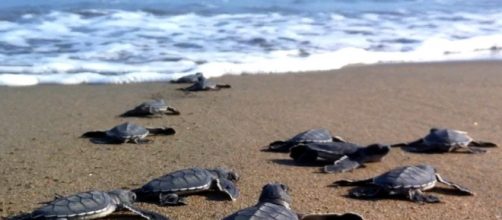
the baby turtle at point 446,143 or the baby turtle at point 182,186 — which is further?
the baby turtle at point 446,143

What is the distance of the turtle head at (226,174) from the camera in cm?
415

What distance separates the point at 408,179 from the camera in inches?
156

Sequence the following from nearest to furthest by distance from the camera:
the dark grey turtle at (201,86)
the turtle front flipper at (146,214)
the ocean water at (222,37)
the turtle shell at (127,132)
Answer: the turtle front flipper at (146,214), the turtle shell at (127,132), the dark grey turtle at (201,86), the ocean water at (222,37)

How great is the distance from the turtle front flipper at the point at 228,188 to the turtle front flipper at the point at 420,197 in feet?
2.98

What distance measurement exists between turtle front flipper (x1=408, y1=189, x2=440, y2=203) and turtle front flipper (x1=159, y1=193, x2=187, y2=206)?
117cm

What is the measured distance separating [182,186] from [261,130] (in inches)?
75.1

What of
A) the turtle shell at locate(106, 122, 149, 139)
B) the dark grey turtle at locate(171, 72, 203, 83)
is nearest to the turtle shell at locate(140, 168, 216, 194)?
the turtle shell at locate(106, 122, 149, 139)

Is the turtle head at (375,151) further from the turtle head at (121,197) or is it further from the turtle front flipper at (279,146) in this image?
the turtle head at (121,197)

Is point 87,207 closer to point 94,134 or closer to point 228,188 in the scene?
point 228,188

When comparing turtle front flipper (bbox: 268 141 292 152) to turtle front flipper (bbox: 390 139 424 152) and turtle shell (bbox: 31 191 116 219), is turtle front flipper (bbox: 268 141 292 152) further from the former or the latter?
turtle shell (bbox: 31 191 116 219)

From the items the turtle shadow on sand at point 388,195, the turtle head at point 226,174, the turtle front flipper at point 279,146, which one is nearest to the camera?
the turtle shadow on sand at point 388,195

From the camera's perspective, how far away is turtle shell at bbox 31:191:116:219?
3357 millimetres

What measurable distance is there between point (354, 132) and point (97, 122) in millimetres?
2073

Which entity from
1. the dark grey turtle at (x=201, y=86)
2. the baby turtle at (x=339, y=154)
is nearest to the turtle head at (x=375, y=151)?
the baby turtle at (x=339, y=154)
